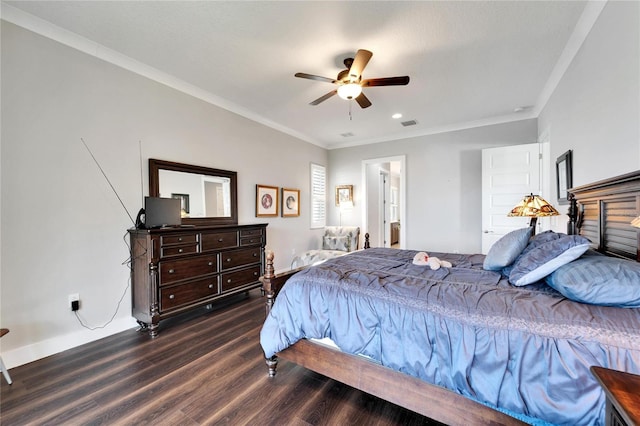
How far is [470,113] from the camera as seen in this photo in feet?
14.0

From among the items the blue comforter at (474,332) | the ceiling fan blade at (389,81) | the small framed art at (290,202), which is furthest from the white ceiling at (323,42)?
the blue comforter at (474,332)

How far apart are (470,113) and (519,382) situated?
4.19m

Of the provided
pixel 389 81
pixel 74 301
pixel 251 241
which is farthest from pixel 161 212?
pixel 389 81

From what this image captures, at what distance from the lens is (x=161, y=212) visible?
9.59ft

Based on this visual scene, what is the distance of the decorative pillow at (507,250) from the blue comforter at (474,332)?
0.26 feet

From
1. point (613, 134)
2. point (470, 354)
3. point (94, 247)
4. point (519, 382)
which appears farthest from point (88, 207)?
point (613, 134)

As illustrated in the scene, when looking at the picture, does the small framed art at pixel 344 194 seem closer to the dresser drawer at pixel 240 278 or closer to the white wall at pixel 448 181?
the white wall at pixel 448 181

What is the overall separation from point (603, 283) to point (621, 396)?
68 cm

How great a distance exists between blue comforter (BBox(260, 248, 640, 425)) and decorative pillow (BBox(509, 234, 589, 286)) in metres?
0.07

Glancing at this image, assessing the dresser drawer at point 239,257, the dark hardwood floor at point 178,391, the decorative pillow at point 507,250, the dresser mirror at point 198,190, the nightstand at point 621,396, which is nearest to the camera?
the nightstand at point 621,396

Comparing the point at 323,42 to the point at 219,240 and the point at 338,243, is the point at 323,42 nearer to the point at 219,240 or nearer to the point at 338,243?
the point at 219,240

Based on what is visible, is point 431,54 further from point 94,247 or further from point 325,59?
point 94,247

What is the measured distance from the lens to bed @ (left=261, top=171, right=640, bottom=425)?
1129 millimetres

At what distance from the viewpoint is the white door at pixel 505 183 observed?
392 cm
